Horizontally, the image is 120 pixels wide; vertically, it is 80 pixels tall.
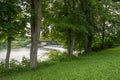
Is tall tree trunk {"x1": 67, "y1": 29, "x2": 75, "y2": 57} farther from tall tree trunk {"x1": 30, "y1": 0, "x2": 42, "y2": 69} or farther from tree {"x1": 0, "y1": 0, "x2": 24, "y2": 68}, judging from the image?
tree {"x1": 0, "y1": 0, "x2": 24, "y2": 68}

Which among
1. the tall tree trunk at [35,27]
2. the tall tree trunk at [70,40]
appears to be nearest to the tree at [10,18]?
the tall tree trunk at [35,27]

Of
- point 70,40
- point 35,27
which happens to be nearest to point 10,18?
point 35,27

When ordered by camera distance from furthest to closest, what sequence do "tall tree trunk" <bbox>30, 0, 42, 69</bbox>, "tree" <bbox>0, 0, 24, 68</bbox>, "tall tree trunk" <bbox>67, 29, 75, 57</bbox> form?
1. "tall tree trunk" <bbox>67, 29, 75, 57</bbox>
2. "tall tree trunk" <bbox>30, 0, 42, 69</bbox>
3. "tree" <bbox>0, 0, 24, 68</bbox>

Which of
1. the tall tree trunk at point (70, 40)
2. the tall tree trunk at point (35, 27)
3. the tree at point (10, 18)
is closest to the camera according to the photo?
the tree at point (10, 18)

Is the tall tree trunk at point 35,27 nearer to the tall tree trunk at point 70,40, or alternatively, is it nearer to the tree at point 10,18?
the tree at point 10,18

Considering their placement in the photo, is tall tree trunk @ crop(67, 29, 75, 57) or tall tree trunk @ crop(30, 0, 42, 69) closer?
tall tree trunk @ crop(30, 0, 42, 69)

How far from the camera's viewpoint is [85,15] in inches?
545

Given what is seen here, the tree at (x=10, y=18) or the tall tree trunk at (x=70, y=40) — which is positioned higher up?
the tree at (x=10, y=18)

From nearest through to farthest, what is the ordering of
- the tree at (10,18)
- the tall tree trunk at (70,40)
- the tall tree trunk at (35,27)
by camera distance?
the tree at (10,18), the tall tree trunk at (35,27), the tall tree trunk at (70,40)

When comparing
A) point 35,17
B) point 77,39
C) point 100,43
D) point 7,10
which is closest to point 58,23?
point 35,17

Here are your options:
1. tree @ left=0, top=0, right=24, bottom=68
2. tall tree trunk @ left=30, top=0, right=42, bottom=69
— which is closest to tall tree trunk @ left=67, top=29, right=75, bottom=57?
tall tree trunk @ left=30, top=0, right=42, bottom=69

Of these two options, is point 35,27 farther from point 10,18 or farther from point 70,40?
point 70,40

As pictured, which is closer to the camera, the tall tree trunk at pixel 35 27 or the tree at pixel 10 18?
the tree at pixel 10 18

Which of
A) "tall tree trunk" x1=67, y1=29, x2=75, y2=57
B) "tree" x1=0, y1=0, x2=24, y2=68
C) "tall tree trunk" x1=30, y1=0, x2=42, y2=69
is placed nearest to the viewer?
"tree" x1=0, y1=0, x2=24, y2=68
